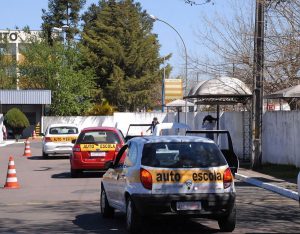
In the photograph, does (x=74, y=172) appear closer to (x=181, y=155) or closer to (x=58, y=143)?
(x=58, y=143)

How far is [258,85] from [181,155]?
12.0 m

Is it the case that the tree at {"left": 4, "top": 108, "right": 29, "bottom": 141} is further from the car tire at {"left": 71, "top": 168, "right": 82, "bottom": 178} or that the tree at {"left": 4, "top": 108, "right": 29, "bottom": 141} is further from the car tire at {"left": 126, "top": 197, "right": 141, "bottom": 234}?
the car tire at {"left": 126, "top": 197, "right": 141, "bottom": 234}

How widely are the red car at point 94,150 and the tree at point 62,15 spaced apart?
57.4m

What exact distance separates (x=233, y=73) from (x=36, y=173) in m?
10.0

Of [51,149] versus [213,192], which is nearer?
[213,192]

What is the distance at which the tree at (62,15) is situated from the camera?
78.1 m

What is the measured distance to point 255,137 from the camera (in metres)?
22.9

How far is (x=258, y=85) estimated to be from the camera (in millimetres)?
22141

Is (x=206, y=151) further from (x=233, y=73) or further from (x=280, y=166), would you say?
(x=233, y=73)

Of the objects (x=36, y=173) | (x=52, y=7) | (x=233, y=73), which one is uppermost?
(x=52, y=7)

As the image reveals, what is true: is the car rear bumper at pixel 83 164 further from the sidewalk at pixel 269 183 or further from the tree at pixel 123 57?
the tree at pixel 123 57

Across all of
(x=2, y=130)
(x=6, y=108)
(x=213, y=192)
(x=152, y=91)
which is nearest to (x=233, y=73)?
(x=213, y=192)

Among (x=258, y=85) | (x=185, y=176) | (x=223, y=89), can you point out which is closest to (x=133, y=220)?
(x=185, y=176)

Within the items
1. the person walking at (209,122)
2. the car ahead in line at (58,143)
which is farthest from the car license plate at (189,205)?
the car ahead in line at (58,143)
